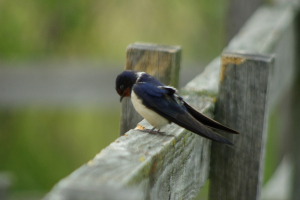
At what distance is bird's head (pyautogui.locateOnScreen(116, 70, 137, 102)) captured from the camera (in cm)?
187

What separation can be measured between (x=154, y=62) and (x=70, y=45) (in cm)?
294

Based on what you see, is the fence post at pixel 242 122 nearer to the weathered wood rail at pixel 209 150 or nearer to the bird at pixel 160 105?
the weathered wood rail at pixel 209 150

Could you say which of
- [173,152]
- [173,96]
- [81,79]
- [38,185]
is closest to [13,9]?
[81,79]

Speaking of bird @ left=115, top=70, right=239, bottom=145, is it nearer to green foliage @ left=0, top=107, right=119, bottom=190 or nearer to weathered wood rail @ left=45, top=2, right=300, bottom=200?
weathered wood rail @ left=45, top=2, right=300, bottom=200

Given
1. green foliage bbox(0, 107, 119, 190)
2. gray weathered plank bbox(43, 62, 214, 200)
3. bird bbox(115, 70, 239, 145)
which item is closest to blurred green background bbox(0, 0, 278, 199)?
green foliage bbox(0, 107, 119, 190)

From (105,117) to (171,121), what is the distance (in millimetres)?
3901

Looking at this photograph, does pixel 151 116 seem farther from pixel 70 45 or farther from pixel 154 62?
pixel 70 45

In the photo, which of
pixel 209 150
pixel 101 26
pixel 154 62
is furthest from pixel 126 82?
pixel 101 26

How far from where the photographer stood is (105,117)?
543 cm

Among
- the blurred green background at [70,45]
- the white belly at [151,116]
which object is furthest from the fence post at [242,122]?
the blurred green background at [70,45]

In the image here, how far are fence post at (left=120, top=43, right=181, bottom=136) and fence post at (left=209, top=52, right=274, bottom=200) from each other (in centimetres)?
24

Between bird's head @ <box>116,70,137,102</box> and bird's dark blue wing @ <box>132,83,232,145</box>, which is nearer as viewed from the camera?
bird's dark blue wing @ <box>132,83,232,145</box>

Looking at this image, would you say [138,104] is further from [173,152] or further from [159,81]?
[173,152]

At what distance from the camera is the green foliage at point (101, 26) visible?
4.29 m
